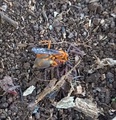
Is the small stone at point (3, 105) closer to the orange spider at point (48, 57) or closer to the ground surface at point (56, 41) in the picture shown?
the ground surface at point (56, 41)

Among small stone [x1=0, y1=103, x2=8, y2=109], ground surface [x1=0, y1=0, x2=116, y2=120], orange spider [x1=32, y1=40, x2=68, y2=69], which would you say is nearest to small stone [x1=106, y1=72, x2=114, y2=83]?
ground surface [x1=0, y1=0, x2=116, y2=120]

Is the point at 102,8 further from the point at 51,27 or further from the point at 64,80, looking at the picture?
the point at 64,80

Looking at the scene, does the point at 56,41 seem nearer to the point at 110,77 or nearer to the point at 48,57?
the point at 48,57

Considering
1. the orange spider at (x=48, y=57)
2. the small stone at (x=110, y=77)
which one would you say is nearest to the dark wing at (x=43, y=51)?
the orange spider at (x=48, y=57)

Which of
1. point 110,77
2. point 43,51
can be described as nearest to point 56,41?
point 43,51

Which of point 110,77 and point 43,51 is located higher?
point 43,51

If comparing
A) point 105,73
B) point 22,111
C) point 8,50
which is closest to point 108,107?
point 105,73

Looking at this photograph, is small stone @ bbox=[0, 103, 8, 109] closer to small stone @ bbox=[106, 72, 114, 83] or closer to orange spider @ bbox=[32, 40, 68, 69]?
orange spider @ bbox=[32, 40, 68, 69]
